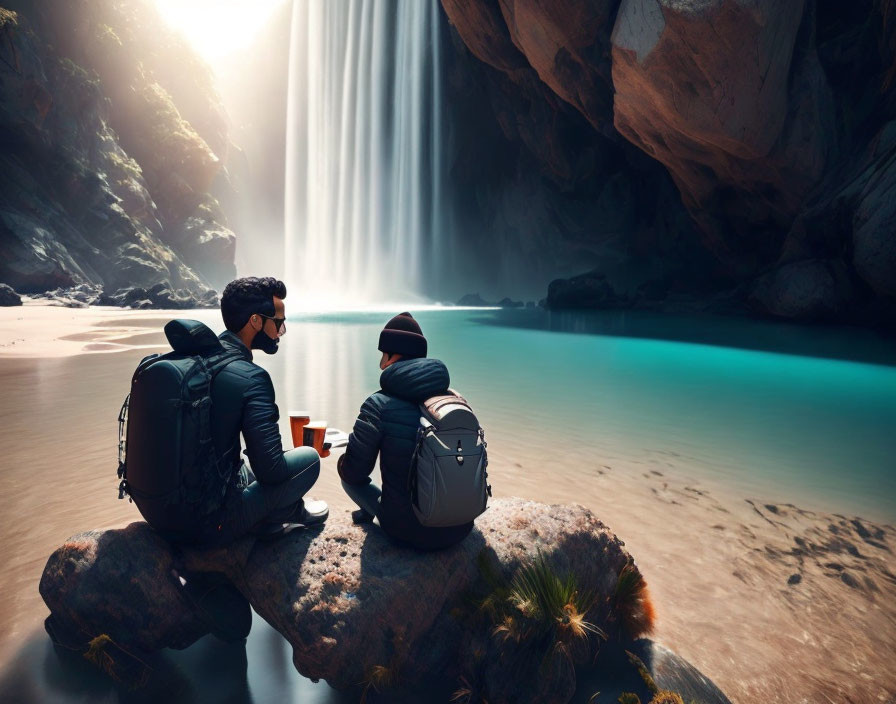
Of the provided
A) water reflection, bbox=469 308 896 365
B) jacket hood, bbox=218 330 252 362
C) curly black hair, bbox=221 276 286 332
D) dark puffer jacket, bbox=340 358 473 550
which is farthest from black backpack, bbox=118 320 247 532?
water reflection, bbox=469 308 896 365

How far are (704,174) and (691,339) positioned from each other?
7.34m

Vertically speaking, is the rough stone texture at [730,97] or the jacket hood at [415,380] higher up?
the rough stone texture at [730,97]

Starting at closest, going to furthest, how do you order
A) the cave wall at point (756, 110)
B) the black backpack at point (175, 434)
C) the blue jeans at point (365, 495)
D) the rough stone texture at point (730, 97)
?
1. the black backpack at point (175, 434)
2. the blue jeans at point (365, 495)
3. the rough stone texture at point (730, 97)
4. the cave wall at point (756, 110)

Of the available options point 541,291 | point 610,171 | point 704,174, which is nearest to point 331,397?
point 704,174

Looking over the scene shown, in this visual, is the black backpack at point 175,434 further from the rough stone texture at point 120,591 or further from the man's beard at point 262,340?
the man's beard at point 262,340

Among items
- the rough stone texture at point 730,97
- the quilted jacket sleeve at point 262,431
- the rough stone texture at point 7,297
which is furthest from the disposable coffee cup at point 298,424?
the rough stone texture at point 7,297

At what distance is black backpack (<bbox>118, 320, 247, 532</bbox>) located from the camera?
2104 millimetres

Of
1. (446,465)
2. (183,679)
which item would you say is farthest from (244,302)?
(183,679)

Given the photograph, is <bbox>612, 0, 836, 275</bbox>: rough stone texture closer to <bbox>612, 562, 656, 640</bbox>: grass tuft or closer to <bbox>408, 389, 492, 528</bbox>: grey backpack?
<bbox>612, 562, 656, 640</bbox>: grass tuft

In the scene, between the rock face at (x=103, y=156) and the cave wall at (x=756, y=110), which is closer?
the cave wall at (x=756, y=110)

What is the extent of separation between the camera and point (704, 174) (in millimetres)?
20203

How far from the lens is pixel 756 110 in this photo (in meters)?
Result: 15.4

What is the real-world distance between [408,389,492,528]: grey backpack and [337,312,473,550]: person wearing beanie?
0.10m

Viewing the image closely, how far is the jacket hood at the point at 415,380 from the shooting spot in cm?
230
